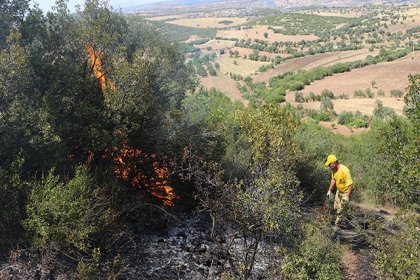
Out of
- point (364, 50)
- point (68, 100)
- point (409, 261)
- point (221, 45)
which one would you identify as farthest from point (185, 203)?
point (221, 45)

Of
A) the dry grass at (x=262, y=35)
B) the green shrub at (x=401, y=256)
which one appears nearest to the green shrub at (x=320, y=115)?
the green shrub at (x=401, y=256)

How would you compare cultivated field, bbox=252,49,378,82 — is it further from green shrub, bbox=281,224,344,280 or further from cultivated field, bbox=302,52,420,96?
green shrub, bbox=281,224,344,280

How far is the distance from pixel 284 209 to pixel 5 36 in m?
8.05

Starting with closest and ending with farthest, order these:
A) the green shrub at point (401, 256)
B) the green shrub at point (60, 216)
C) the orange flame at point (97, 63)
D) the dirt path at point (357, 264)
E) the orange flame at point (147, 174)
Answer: the green shrub at point (401, 256)
the green shrub at point (60, 216)
the dirt path at point (357, 264)
the orange flame at point (147, 174)
the orange flame at point (97, 63)

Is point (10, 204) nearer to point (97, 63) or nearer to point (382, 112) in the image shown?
point (97, 63)

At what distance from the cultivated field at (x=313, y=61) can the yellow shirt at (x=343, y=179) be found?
44.2 m

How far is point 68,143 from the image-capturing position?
10.2 meters

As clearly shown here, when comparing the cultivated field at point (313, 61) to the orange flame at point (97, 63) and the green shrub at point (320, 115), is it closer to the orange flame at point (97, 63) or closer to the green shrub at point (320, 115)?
the green shrub at point (320, 115)

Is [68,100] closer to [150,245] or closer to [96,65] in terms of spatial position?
[96,65]

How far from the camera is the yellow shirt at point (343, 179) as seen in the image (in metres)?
9.34

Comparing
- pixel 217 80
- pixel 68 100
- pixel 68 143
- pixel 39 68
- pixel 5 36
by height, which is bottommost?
pixel 217 80


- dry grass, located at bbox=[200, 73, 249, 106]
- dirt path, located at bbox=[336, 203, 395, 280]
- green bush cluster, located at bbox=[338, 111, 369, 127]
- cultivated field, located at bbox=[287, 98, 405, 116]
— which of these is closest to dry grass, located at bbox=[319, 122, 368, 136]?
green bush cluster, located at bbox=[338, 111, 369, 127]

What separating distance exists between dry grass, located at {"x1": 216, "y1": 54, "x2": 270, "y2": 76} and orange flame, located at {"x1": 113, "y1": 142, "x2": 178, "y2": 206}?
49350 millimetres

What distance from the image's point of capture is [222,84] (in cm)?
5088
